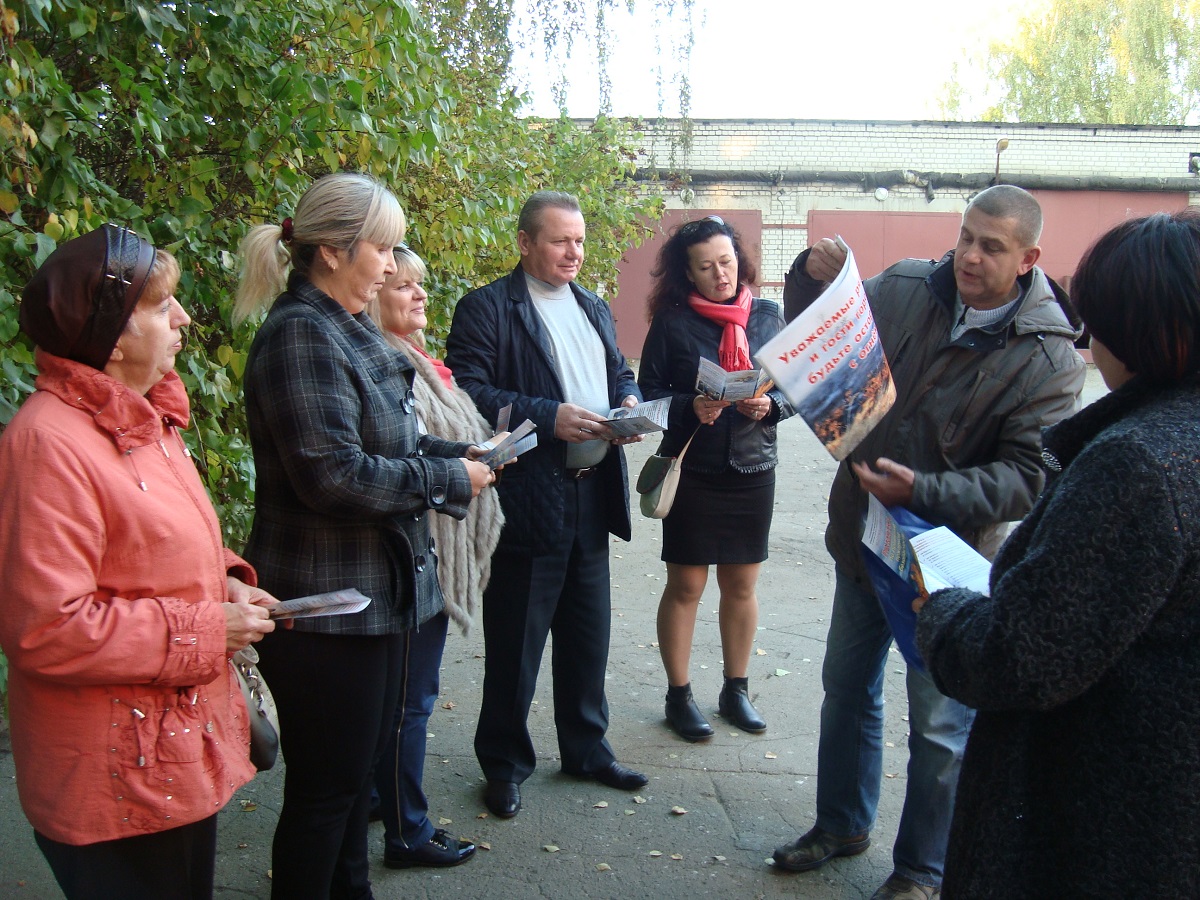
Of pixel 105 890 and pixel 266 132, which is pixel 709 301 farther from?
pixel 105 890

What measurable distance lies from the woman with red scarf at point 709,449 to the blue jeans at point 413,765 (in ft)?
4.08

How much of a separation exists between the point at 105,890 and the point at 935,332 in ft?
7.77

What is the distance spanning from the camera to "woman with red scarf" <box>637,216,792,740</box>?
13.4 ft

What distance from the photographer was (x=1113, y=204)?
2000cm

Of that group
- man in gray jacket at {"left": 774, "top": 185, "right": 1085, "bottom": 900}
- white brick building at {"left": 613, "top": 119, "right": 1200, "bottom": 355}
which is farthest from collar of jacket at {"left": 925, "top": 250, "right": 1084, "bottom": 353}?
white brick building at {"left": 613, "top": 119, "right": 1200, "bottom": 355}

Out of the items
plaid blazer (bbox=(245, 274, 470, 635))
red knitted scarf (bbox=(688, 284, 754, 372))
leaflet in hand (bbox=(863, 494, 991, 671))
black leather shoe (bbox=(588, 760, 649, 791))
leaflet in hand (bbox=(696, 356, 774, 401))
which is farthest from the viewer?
red knitted scarf (bbox=(688, 284, 754, 372))

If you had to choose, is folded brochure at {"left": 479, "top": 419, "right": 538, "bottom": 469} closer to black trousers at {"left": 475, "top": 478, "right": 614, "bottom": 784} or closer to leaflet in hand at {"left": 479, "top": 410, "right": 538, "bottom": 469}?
leaflet in hand at {"left": 479, "top": 410, "right": 538, "bottom": 469}

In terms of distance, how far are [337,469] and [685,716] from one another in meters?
2.40

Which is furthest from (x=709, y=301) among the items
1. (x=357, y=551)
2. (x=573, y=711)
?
(x=357, y=551)

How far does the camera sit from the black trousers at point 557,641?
3553mm

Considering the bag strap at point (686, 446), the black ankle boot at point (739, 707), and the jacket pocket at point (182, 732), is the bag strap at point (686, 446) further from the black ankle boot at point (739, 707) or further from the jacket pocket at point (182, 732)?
the jacket pocket at point (182, 732)

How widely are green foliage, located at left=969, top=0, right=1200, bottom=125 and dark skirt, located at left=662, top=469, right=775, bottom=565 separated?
28.2 metres

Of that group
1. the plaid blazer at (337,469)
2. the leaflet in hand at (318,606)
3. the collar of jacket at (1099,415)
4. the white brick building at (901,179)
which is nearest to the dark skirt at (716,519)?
the plaid blazer at (337,469)

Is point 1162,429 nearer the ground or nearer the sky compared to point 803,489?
nearer the sky
